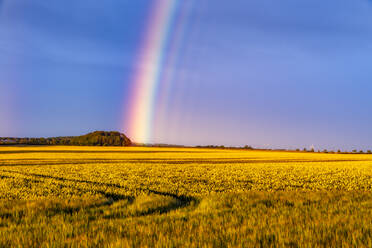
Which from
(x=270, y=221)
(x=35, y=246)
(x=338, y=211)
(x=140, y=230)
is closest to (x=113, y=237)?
(x=140, y=230)

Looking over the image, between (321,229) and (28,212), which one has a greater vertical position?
(321,229)

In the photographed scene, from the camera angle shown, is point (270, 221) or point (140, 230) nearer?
point (140, 230)

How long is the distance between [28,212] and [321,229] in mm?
7603

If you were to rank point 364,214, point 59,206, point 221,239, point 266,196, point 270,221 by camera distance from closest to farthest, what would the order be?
point 221,239
point 270,221
point 364,214
point 59,206
point 266,196

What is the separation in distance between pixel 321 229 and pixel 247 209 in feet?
9.13

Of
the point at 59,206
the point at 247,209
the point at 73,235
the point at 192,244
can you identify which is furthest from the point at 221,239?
the point at 59,206

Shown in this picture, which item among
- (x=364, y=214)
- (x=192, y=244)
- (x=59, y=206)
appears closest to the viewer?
(x=192, y=244)

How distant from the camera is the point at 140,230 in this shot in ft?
18.6

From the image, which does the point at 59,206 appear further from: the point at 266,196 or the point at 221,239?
the point at 266,196

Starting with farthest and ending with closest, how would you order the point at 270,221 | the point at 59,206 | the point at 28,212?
the point at 59,206, the point at 28,212, the point at 270,221

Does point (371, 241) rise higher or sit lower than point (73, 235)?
higher

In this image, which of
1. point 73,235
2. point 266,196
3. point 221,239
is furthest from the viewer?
point 266,196

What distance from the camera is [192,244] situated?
4566 millimetres

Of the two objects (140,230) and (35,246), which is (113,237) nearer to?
(140,230)
